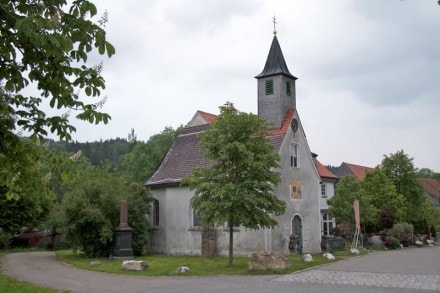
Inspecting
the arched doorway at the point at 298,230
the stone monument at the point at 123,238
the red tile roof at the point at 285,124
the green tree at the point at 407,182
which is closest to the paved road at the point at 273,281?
the stone monument at the point at 123,238

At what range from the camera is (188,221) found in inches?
1144

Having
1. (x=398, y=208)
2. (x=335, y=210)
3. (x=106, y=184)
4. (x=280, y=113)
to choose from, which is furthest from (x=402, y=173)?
Result: (x=106, y=184)

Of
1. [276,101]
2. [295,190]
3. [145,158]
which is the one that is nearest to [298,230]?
[295,190]

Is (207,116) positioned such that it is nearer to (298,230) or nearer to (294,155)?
(294,155)

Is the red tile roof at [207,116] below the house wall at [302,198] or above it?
above

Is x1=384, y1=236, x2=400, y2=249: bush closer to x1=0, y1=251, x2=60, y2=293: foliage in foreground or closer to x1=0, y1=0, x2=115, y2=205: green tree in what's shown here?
x1=0, y1=251, x2=60, y2=293: foliage in foreground

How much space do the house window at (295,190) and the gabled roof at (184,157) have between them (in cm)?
268

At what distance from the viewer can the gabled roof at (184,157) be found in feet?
95.5

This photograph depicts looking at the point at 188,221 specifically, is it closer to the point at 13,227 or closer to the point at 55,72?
the point at 13,227

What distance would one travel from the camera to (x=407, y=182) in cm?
4469

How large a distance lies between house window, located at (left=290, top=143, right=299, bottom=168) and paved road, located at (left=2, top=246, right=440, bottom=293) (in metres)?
8.87

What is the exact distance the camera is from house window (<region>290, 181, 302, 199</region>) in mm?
28448

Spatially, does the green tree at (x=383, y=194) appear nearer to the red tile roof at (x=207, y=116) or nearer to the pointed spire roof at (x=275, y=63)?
the red tile roof at (x=207, y=116)

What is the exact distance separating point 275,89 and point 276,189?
6.52 meters
